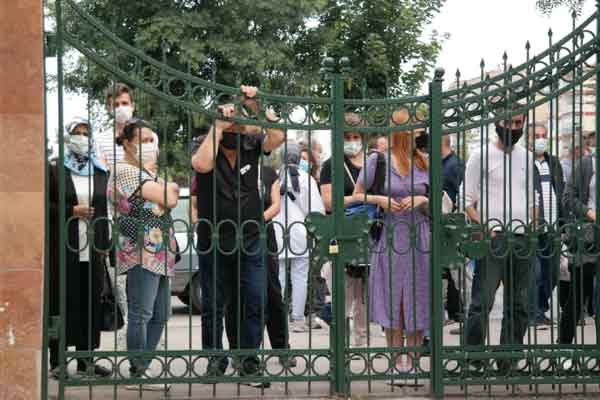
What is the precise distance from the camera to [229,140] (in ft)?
25.7

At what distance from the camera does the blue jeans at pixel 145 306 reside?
7.85 metres

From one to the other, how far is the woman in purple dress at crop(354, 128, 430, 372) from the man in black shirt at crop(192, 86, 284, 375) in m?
0.80

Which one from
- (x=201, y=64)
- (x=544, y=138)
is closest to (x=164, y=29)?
(x=201, y=64)

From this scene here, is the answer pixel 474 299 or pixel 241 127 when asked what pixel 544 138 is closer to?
pixel 474 299

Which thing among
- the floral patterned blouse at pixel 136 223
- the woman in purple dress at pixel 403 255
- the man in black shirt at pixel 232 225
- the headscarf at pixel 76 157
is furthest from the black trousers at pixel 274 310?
the headscarf at pixel 76 157

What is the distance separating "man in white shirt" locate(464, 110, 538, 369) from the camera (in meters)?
7.92

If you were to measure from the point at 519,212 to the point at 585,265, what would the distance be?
1400mm

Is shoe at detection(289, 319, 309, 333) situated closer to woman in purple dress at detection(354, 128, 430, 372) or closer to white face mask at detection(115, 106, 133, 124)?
woman in purple dress at detection(354, 128, 430, 372)

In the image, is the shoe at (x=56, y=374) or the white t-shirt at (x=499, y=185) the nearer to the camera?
the shoe at (x=56, y=374)

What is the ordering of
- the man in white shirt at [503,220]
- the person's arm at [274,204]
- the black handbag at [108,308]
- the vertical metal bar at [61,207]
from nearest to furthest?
the vertical metal bar at [61,207], the man in white shirt at [503,220], the black handbag at [108,308], the person's arm at [274,204]

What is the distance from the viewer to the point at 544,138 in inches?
356

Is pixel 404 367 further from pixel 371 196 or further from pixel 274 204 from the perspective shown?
pixel 274 204

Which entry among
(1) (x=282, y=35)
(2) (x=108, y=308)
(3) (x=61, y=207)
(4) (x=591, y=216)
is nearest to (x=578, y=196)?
(4) (x=591, y=216)

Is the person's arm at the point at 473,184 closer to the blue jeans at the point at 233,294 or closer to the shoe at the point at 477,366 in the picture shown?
the shoe at the point at 477,366
